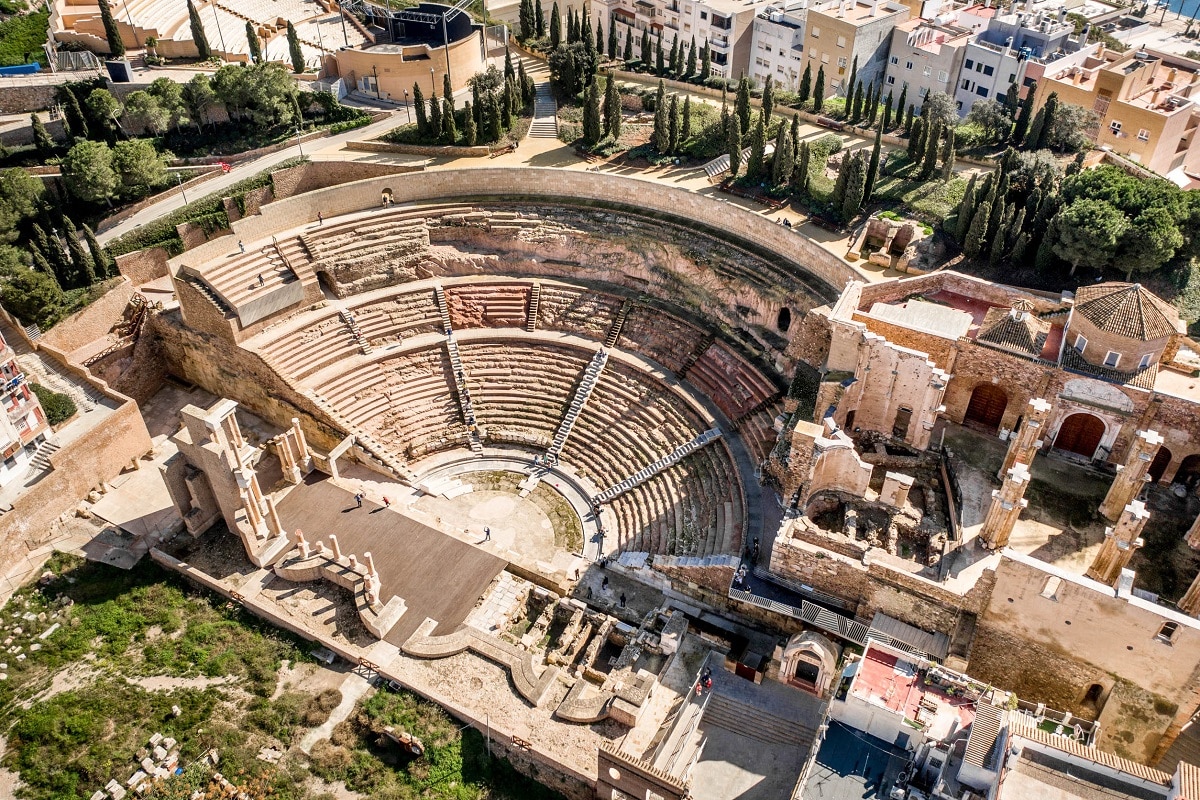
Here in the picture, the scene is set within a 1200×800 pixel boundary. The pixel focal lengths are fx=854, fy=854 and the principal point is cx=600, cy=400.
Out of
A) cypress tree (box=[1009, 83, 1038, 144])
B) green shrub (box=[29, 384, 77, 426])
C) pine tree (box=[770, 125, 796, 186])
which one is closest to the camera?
green shrub (box=[29, 384, 77, 426])

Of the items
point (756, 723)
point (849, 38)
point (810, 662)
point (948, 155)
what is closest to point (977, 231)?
point (948, 155)

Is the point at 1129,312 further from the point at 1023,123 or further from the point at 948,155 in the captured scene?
the point at 1023,123

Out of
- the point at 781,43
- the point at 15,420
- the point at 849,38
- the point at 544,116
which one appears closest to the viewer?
the point at 15,420

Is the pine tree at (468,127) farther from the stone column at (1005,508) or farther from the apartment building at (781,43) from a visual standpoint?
the stone column at (1005,508)

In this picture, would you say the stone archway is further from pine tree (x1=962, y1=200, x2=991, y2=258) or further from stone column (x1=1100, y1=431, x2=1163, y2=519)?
pine tree (x1=962, y1=200, x2=991, y2=258)

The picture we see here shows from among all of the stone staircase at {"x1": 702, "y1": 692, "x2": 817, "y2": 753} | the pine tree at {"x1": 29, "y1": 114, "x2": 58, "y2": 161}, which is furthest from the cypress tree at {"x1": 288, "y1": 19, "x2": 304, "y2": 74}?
the stone staircase at {"x1": 702, "y1": 692, "x2": 817, "y2": 753}
